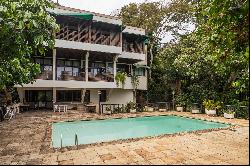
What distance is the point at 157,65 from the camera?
1235 inches

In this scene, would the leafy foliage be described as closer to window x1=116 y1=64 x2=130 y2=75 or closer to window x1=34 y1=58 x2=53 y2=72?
window x1=34 y1=58 x2=53 y2=72

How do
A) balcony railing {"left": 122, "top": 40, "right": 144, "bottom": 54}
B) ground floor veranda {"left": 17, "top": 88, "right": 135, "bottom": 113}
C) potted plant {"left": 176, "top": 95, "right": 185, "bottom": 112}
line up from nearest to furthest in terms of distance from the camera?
ground floor veranda {"left": 17, "top": 88, "right": 135, "bottom": 113} < potted plant {"left": 176, "top": 95, "right": 185, "bottom": 112} < balcony railing {"left": 122, "top": 40, "right": 144, "bottom": 54}

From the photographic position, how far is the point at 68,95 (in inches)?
1025

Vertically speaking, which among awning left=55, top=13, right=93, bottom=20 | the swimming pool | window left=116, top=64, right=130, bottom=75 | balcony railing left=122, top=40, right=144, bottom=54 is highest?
awning left=55, top=13, right=93, bottom=20

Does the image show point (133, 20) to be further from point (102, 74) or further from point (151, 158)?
point (151, 158)

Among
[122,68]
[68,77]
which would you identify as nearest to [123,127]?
[68,77]

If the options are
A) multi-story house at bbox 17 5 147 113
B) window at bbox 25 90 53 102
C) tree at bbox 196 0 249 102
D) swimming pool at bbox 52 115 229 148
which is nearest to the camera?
tree at bbox 196 0 249 102

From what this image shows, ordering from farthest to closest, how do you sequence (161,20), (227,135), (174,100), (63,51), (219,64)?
(161,20)
(174,100)
(63,51)
(227,135)
(219,64)

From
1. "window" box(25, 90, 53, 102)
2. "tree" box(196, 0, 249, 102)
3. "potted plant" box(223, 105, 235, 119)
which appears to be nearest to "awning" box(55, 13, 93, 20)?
"window" box(25, 90, 53, 102)

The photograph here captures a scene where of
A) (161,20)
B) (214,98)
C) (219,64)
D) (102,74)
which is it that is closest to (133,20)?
(161,20)

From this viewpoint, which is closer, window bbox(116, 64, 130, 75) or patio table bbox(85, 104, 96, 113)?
patio table bbox(85, 104, 96, 113)

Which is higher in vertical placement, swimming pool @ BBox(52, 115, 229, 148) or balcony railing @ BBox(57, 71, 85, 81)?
balcony railing @ BBox(57, 71, 85, 81)

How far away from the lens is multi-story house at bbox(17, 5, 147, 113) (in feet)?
72.8

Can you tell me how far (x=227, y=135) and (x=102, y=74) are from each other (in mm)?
14940
